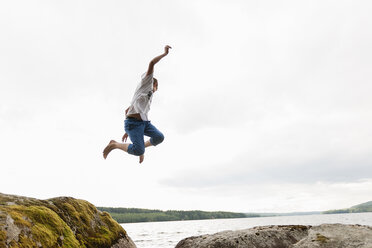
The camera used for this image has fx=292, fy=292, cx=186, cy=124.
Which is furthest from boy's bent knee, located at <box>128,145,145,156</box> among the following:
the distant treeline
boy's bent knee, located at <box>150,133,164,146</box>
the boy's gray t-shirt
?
the distant treeline

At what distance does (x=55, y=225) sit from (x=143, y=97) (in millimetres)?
3469

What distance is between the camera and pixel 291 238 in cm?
775

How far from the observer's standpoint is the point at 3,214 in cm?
448

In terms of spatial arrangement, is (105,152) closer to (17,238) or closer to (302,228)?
(17,238)

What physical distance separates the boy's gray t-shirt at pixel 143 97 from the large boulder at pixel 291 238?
3.71 metres

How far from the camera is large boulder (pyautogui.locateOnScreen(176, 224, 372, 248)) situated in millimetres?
5539

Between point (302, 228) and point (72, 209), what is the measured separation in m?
6.19

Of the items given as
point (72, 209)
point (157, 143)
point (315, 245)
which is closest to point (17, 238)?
point (72, 209)

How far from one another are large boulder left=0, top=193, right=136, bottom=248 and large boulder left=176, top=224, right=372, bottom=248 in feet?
7.37

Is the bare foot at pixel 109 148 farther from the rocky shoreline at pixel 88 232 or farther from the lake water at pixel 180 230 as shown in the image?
the lake water at pixel 180 230

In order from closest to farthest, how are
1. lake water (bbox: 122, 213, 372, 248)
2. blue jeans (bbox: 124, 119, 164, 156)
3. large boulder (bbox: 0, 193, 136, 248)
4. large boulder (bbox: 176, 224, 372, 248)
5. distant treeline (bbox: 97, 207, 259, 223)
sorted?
large boulder (bbox: 0, 193, 136, 248) → large boulder (bbox: 176, 224, 372, 248) → blue jeans (bbox: 124, 119, 164, 156) → lake water (bbox: 122, 213, 372, 248) → distant treeline (bbox: 97, 207, 259, 223)

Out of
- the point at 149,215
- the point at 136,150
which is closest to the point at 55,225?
the point at 136,150

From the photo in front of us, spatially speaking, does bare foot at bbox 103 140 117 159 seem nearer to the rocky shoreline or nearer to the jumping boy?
the jumping boy

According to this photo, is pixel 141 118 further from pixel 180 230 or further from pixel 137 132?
pixel 180 230
